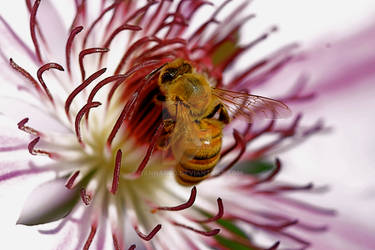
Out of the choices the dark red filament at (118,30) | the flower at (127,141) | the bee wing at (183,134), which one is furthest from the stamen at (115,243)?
the dark red filament at (118,30)

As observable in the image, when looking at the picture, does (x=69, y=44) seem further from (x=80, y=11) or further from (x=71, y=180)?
(x=71, y=180)

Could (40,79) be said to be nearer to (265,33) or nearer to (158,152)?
(158,152)

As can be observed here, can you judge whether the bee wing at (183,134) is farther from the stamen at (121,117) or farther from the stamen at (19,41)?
the stamen at (19,41)

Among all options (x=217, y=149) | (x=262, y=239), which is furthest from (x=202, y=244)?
(x=217, y=149)

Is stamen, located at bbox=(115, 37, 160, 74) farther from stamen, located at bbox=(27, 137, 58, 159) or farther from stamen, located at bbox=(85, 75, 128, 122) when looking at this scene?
stamen, located at bbox=(27, 137, 58, 159)

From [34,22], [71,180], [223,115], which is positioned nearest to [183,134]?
[223,115]
